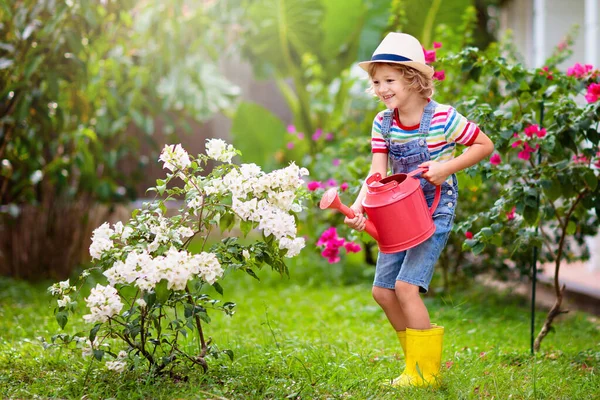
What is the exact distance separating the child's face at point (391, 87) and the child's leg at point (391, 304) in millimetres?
704

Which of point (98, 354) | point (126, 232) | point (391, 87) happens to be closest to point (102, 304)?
point (98, 354)

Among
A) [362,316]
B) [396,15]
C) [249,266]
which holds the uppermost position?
[396,15]

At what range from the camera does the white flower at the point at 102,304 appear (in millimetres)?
2523

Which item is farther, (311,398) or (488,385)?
(488,385)

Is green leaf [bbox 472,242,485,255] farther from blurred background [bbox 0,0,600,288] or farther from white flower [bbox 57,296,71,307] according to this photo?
white flower [bbox 57,296,71,307]

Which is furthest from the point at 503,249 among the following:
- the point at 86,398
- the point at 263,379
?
the point at 86,398

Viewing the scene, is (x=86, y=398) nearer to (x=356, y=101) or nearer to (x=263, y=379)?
(x=263, y=379)

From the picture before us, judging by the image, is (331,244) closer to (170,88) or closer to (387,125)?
(387,125)

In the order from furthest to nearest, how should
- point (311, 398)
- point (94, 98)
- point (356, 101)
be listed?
point (356, 101)
point (94, 98)
point (311, 398)

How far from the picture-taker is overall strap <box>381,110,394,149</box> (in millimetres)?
2822

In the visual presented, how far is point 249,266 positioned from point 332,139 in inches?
149

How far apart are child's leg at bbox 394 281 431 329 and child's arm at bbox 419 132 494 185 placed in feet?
1.29

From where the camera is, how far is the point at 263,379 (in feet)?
9.14

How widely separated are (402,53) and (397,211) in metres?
0.58
